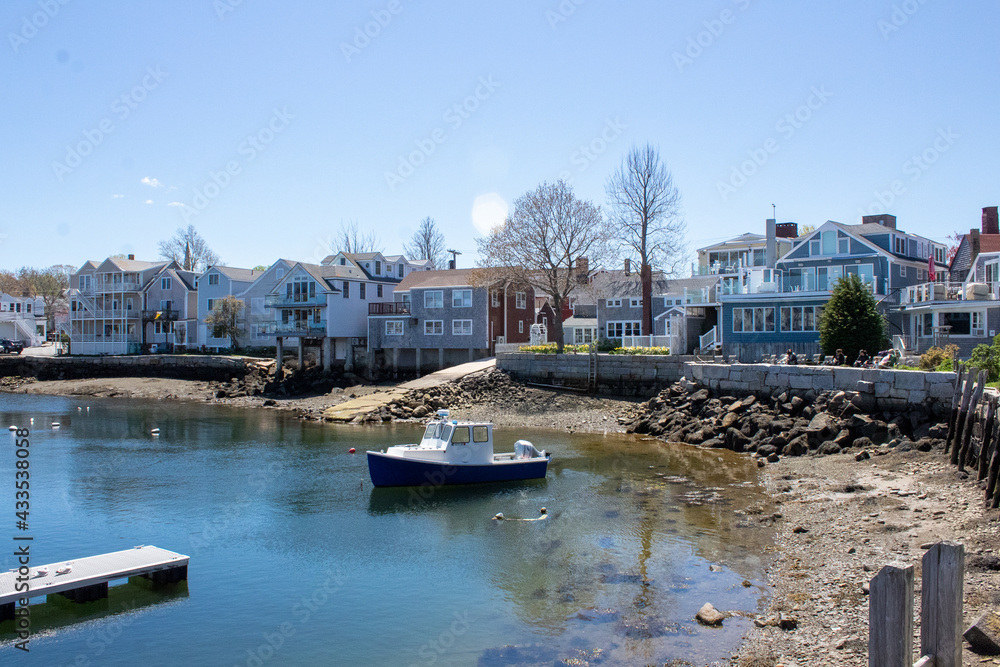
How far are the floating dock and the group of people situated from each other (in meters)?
26.6

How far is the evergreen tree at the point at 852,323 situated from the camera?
33.9 m

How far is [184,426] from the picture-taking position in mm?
40625

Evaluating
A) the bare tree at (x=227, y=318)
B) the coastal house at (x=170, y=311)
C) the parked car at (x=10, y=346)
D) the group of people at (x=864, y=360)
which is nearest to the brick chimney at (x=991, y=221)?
the group of people at (x=864, y=360)

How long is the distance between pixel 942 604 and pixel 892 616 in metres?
0.60

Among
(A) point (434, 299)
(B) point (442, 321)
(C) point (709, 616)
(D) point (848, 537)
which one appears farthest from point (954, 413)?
(A) point (434, 299)

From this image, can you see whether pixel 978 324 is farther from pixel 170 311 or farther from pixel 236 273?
pixel 170 311

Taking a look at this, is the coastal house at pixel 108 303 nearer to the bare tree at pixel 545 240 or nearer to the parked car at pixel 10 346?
the parked car at pixel 10 346

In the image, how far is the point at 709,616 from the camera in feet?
42.2

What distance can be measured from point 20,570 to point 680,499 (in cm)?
1644

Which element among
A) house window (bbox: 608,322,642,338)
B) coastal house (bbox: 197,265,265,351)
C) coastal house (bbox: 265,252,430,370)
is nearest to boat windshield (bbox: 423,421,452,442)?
house window (bbox: 608,322,642,338)

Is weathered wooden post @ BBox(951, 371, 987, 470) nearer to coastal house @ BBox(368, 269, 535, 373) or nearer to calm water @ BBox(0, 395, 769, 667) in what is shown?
calm water @ BBox(0, 395, 769, 667)

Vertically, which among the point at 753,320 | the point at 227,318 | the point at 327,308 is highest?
the point at 327,308

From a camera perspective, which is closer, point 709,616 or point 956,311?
point 709,616

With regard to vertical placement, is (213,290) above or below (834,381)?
above
